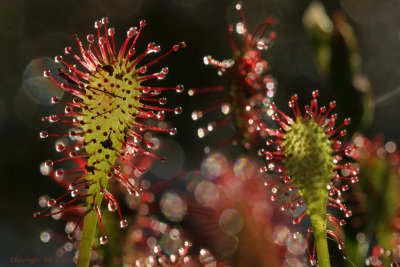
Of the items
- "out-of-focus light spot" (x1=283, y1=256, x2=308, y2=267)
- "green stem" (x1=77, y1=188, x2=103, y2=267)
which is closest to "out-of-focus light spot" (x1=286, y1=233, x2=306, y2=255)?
"out-of-focus light spot" (x1=283, y1=256, x2=308, y2=267)

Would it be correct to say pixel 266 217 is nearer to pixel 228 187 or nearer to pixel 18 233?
pixel 228 187

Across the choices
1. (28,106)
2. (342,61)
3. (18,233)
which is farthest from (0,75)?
(342,61)

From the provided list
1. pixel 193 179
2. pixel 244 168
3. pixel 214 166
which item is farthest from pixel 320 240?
pixel 193 179

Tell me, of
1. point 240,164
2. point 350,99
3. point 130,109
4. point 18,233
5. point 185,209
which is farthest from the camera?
point 18,233

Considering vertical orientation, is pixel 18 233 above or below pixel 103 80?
above

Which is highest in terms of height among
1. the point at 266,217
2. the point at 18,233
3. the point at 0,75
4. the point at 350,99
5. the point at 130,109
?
the point at 0,75

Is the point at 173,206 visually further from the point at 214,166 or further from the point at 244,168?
the point at 244,168

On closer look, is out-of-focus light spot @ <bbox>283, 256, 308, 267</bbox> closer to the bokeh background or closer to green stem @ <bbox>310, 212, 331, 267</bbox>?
green stem @ <bbox>310, 212, 331, 267</bbox>

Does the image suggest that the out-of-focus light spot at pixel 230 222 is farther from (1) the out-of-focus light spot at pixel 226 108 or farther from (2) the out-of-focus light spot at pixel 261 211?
(1) the out-of-focus light spot at pixel 226 108
